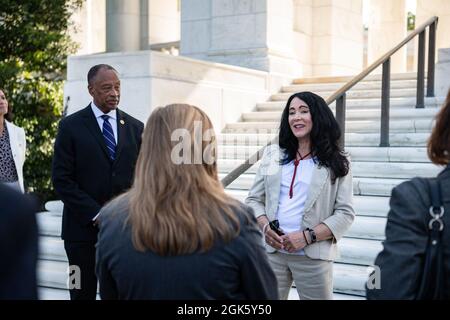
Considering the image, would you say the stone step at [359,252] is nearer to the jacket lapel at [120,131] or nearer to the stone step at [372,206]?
the stone step at [372,206]

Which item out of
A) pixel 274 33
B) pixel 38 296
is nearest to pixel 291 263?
pixel 38 296

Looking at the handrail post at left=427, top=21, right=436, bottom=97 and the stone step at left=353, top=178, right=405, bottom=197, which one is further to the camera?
the handrail post at left=427, top=21, right=436, bottom=97

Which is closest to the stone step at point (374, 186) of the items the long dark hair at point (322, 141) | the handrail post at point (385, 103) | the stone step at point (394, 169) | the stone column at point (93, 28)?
the stone step at point (394, 169)

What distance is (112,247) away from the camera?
7.11ft

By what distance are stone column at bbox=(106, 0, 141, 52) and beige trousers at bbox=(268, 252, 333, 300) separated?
38.3 ft

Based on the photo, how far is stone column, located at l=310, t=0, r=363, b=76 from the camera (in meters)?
13.2

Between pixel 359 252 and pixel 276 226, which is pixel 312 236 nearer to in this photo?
pixel 276 226

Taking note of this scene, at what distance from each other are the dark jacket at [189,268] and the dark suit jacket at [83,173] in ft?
5.80

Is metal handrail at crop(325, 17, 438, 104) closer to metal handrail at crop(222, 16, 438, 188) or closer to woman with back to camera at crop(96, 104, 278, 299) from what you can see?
metal handrail at crop(222, 16, 438, 188)

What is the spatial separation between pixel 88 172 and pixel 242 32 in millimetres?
7363

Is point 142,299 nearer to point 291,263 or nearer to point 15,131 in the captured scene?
point 291,263

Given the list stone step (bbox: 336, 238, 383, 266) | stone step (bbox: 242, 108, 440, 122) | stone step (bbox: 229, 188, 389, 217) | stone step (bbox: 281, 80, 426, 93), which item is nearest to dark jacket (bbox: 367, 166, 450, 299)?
stone step (bbox: 336, 238, 383, 266)

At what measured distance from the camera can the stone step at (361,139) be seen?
7.39 meters

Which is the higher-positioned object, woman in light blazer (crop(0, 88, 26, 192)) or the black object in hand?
woman in light blazer (crop(0, 88, 26, 192))
